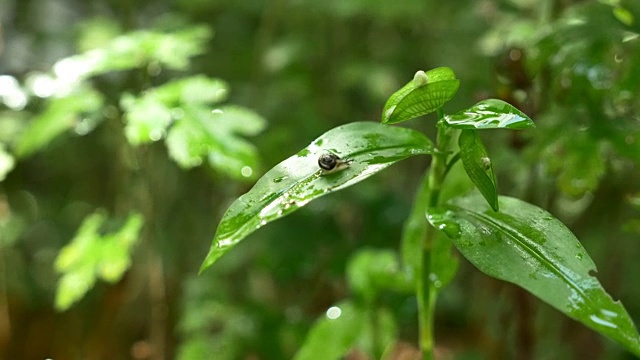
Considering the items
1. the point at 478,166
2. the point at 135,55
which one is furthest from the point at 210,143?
the point at 478,166

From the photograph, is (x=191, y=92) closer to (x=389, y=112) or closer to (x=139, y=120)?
(x=139, y=120)

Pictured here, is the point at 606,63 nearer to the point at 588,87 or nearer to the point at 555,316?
the point at 588,87

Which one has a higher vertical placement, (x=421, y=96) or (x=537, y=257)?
(x=421, y=96)

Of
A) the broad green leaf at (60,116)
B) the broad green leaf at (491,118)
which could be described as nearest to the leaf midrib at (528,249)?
the broad green leaf at (491,118)

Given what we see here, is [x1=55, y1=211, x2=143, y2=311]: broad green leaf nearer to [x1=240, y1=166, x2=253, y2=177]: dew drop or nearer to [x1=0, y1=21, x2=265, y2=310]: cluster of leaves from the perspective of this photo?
[x1=0, y1=21, x2=265, y2=310]: cluster of leaves

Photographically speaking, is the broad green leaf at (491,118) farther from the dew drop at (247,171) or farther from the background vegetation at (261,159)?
the dew drop at (247,171)

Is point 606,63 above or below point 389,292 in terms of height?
above

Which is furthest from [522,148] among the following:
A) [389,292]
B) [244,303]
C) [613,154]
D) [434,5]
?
[434,5]
